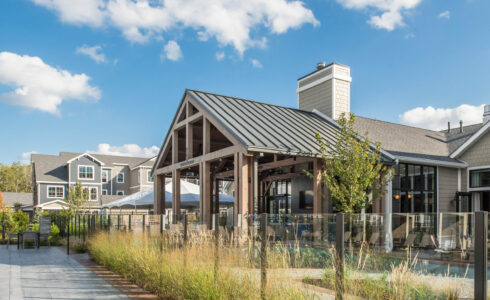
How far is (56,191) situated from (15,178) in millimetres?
30939

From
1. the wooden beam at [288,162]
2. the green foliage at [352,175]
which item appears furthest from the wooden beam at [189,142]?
the green foliage at [352,175]

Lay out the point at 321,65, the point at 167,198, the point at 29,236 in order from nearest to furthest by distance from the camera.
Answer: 1. the point at 29,236
2. the point at 167,198
3. the point at 321,65

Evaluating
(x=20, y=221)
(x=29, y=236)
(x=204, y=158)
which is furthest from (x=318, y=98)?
(x=20, y=221)

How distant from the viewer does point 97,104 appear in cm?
2425

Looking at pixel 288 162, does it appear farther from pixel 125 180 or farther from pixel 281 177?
pixel 125 180

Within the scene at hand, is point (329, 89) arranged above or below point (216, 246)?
above

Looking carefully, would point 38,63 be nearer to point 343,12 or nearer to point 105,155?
point 343,12

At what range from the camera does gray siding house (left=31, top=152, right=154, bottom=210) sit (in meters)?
41.8

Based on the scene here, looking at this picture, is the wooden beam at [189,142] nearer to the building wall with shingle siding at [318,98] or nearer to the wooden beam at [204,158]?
the wooden beam at [204,158]

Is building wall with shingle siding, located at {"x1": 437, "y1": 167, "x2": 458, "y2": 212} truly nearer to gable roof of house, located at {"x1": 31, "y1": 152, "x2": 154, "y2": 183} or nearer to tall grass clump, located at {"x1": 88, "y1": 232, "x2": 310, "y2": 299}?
tall grass clump, located at {"x1": 88, "y1": 232, "x2": 310, "y2": 299}

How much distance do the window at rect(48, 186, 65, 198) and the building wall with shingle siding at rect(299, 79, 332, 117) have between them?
31.1m

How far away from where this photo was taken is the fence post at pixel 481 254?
130 inches

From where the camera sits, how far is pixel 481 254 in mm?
3344

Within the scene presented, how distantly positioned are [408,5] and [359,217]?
12101 millimetres
